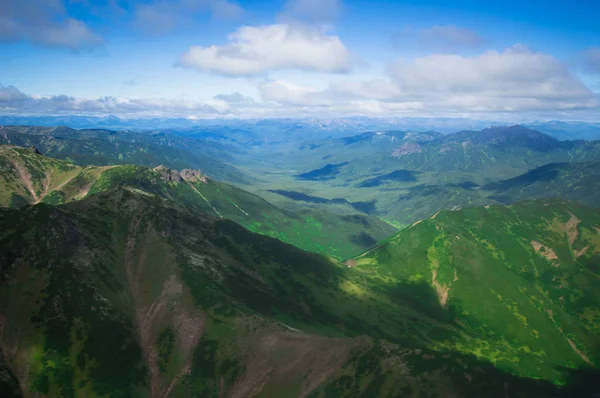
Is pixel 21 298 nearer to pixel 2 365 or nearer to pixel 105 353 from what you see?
pixel 2 365

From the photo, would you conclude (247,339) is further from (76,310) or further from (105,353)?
(76,310)

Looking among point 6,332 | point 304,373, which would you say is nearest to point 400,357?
point 304,373

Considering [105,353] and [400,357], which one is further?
[105,353]

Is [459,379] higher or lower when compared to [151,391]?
higher

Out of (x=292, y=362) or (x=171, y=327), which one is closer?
(x=292, y=362)

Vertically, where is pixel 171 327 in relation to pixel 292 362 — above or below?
above

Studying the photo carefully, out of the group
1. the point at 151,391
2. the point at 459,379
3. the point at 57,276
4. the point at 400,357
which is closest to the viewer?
the point at 459,379

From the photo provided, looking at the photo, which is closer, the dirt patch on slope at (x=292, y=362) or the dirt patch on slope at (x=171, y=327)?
the dirt patch on slope at (x=292, y=362)

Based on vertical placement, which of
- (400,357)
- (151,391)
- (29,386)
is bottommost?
(151,391)

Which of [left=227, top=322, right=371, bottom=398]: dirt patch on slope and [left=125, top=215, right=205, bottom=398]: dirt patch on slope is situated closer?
[left=227, top=322, right=371, bottom=398]: dirt patch on slope

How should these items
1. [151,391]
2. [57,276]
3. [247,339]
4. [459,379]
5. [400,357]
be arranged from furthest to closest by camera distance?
[57,276], [247,339], [151,391], [400,357], [459,379]
